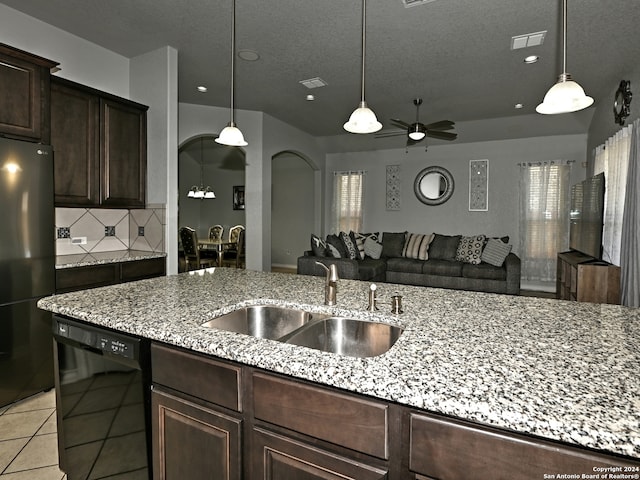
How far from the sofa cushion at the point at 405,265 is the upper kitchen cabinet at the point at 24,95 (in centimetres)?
501

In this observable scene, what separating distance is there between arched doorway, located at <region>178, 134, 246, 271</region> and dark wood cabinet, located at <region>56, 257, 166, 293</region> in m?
6.59

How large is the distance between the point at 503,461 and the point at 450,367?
0.22 meters

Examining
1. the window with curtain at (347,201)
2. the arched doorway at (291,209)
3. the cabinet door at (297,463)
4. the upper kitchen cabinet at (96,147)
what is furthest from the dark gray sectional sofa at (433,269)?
the cabinet door at (297,463)

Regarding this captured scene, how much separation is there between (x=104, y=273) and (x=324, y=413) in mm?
2605

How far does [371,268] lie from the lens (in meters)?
5.71

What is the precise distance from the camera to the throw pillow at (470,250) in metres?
5.81

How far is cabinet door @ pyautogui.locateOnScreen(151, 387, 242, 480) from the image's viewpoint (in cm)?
105

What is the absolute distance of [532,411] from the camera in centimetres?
69

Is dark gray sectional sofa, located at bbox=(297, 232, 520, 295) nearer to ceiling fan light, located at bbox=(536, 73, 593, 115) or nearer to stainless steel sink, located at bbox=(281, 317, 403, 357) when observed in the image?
stainless steel sink, located at bbox=(281, 317, 403, 357)

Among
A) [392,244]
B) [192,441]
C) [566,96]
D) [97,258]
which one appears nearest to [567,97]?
[566,96]

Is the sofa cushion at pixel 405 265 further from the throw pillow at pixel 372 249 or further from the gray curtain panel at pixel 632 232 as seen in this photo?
the gray curtain panel at pixel 632 232

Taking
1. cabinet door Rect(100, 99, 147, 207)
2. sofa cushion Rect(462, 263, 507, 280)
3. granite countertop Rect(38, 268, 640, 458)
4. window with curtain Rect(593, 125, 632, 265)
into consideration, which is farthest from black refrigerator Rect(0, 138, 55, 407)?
sofa cushion Rect(462, 263, 507, 280)

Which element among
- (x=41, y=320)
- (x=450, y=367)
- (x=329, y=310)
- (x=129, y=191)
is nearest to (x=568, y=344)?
(x=450, y=367)

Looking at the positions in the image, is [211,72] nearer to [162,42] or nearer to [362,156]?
[162,42]
